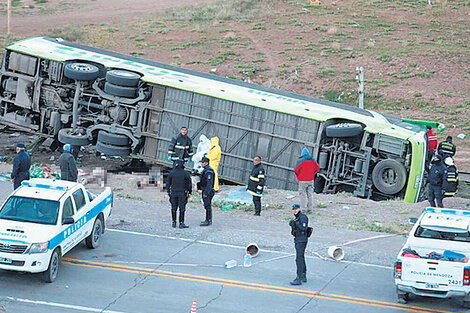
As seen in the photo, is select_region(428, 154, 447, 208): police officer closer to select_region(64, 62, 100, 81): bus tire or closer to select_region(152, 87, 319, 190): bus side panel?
select_region(152, 87, 319, 190): bus side panel

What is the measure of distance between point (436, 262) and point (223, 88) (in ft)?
35.1

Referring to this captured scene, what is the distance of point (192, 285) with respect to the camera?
15.2 meters

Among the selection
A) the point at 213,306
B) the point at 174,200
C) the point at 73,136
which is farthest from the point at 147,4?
the point at 213,306

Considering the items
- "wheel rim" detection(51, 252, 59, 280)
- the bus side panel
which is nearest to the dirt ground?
the bus side panel

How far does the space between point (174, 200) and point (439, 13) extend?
35.5 m

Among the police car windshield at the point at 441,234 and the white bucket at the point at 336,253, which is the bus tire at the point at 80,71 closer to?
the white bucket at the point at 336,253

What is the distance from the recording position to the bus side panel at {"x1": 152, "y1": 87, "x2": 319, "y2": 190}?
2222 cm

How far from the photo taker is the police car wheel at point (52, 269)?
14.8m

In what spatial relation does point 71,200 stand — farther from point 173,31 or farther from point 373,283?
point 173,31

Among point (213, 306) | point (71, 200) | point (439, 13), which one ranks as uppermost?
point (439, 13)

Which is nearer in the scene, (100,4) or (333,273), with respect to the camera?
(333,273)

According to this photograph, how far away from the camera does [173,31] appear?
4838 centimetres

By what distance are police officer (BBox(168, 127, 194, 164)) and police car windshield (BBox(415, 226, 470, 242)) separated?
8.10m

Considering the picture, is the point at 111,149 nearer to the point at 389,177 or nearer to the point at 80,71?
the point at 80,71
